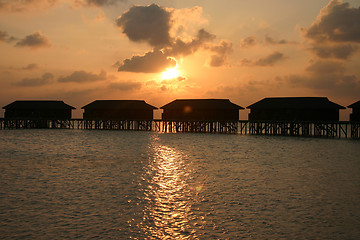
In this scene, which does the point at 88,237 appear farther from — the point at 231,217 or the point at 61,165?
the point at 61,165

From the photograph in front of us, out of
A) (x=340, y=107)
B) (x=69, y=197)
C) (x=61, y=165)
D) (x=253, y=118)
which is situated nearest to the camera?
(x=69, y=197)

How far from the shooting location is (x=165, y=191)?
11930mm

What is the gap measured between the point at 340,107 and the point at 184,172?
2624 centimetres

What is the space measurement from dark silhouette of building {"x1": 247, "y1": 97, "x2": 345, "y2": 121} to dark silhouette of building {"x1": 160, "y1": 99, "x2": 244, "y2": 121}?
279 cm

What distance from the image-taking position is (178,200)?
1063 cm

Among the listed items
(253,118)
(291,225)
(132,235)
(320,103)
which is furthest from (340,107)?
(132,235)

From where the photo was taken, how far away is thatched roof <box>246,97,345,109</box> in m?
36.9

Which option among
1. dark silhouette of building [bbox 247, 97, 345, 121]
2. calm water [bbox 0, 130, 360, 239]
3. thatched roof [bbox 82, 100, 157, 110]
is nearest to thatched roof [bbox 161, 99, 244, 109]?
dark silhouette of building [bbox 247, 97, 345, 121]

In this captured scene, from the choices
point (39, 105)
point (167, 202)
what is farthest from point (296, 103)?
point (39, 105)

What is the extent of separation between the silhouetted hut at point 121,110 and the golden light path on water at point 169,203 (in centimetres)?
3101

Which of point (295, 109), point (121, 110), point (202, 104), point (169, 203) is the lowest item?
point (169, 203)

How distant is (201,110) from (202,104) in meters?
0.75

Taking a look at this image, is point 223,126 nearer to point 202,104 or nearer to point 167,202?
point 202,104

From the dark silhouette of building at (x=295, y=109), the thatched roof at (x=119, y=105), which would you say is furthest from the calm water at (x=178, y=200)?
the thatched roof at (x=119, y=105)
